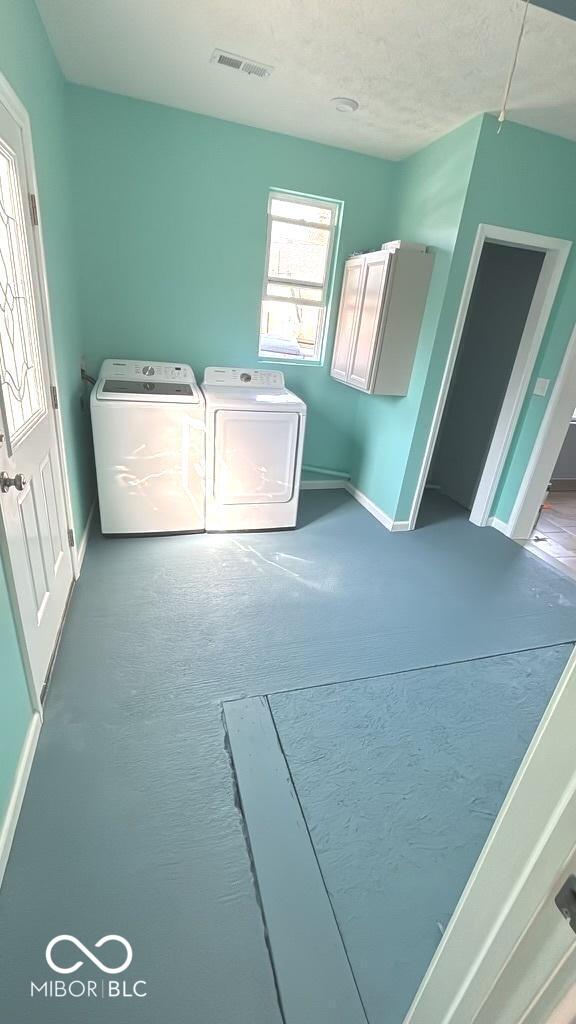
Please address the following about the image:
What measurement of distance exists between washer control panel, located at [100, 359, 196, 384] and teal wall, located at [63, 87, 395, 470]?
0.19 m

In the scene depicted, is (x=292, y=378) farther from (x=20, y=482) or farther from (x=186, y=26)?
(x=20, y=482)

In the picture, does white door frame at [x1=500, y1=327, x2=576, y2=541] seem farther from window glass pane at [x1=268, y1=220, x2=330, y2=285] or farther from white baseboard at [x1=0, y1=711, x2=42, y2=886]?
white baseboard at [x1=0, y1=711, x2=42, y2=886]

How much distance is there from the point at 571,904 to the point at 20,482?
1.62m

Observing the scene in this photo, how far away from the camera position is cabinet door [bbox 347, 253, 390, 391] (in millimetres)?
3076

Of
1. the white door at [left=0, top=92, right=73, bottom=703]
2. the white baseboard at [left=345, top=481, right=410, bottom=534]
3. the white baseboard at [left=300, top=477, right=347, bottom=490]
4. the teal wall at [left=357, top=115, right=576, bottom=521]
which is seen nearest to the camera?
the white door at [left=0, top=92, right=73, bottom=703]

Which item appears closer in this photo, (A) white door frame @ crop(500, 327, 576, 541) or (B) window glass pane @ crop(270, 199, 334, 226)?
(A) white door frame @ crop(500, 327, 576, 541)

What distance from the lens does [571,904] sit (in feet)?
1.59

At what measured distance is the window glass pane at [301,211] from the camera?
345cm

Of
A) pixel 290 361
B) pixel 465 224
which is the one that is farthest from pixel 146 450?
pixel 465 224

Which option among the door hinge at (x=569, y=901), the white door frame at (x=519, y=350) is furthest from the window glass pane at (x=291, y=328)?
the door hinge at (x=569, y=901)

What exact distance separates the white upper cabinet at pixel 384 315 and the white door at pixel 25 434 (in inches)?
82.5

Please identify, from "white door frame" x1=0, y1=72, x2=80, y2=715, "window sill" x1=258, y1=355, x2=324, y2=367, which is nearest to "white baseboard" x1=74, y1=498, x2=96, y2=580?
"white door frame" x1=0, y1=72, x2=80, y2=715

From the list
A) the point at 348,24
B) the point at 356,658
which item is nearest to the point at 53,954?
the point at 356,658

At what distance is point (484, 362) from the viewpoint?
3.89 meters
